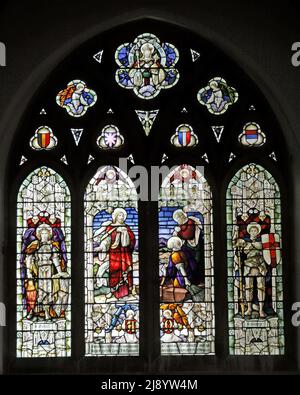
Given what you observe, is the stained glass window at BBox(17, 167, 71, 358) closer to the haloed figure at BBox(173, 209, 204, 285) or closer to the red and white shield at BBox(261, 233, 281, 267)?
the haloed figure at BBox(173, 209, 204, 285)

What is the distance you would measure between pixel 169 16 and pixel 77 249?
3.02 m

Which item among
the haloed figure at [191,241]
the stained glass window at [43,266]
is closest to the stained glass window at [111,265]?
the stained glass window at [43,266]

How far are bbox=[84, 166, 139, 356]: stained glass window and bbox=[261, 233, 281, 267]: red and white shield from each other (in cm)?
155

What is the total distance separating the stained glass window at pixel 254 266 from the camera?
16406 millimetres

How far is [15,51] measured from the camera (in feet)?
53.4

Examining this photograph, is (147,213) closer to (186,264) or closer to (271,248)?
(186,264)

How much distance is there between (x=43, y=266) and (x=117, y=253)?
0.91 meters

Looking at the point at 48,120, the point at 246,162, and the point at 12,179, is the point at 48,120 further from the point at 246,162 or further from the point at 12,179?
the point at 246,162

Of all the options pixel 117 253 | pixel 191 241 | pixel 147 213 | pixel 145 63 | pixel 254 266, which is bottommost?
pixel 254 266

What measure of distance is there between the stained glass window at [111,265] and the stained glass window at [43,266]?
0.88 feet

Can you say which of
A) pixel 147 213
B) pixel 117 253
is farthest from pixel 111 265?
pixel 147 213

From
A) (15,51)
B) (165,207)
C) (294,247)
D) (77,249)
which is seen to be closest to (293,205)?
(294,247)

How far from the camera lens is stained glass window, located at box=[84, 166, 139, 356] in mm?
16453

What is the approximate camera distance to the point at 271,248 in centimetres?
1658
